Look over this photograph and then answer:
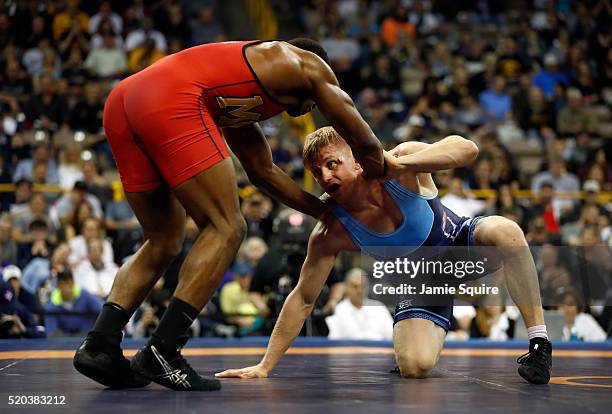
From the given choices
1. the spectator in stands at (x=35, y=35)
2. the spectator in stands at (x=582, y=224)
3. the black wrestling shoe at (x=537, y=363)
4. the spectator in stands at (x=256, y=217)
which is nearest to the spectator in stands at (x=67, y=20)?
the spectator in stands at (x=35, y=35)

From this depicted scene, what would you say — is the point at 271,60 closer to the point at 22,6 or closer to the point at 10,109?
the point at 10,109

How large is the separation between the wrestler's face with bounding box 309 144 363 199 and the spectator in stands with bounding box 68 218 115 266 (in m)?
3.91

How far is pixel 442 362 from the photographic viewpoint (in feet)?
16.3

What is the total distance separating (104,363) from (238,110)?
3.39ft

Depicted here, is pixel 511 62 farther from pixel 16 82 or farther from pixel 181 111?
pixel 181 111

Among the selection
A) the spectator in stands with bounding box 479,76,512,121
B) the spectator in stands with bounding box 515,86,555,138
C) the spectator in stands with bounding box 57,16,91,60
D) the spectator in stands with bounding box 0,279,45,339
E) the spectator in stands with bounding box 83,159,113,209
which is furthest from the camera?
the spectator in stands with bounding box 479,76,512,121

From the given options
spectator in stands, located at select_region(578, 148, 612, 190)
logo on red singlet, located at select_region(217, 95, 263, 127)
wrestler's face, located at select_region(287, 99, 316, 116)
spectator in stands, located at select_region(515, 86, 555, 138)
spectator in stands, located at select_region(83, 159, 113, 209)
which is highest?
spectator in stands, located at select_region(515, 86, 555, 138)

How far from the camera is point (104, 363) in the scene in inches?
134

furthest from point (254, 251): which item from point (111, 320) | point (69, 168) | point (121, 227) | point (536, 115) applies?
point (536, 115)

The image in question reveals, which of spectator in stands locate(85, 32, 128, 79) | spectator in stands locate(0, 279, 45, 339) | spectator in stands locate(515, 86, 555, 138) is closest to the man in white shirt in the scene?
spectator in stands locate(0, 279, 45, 339)

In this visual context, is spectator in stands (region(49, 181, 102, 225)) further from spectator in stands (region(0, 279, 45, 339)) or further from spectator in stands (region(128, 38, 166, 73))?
spectator in stands (region(128, 38, 166, 73))

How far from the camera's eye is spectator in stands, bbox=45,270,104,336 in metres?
6.96

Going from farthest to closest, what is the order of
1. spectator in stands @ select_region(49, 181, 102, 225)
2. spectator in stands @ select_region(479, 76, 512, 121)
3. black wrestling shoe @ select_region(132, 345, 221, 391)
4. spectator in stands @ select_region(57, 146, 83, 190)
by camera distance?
spectator in stands @ select_region(479, 76, 512, 121), spectator in stands @ select_region(57, 146, 83, 190), spectator in stands @ select_region(49, 181, 102, 225), black wrestling shoe @ select_region(132, 345, 221, 391)

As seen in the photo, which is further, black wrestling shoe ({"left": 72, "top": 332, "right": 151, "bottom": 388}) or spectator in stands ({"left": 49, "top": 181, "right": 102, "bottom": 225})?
spectator in stands ({"left": 49, "top": 181, "right": 102, "bottom": 225})
